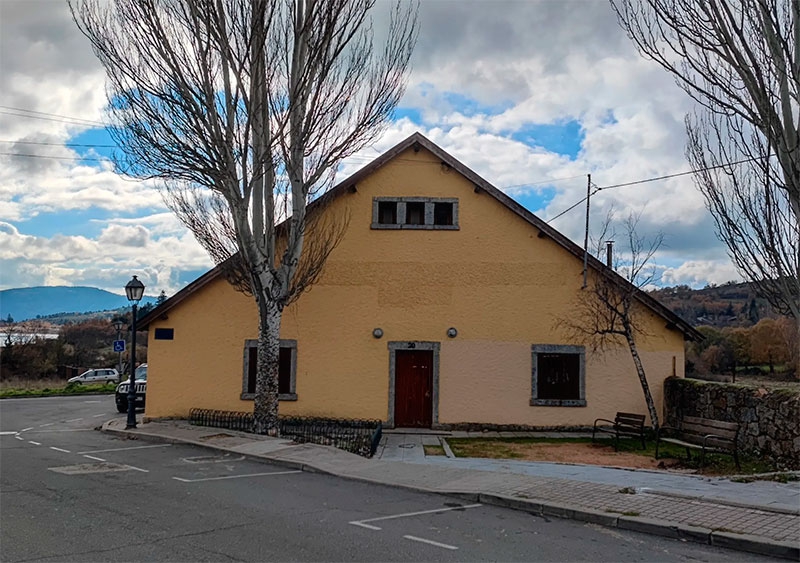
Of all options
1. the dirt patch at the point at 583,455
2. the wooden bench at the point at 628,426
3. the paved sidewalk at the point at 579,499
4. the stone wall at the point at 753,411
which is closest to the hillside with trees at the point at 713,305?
the stone wall at the point at 753,411

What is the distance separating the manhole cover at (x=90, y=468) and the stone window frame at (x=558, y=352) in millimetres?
10532

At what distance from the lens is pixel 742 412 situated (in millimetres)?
14836

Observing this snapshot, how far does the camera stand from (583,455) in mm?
14875

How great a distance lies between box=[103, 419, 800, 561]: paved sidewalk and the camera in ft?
25.6

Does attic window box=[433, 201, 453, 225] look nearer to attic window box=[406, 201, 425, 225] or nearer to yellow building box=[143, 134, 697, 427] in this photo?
yellow building box=[143, 134, 697, 427]

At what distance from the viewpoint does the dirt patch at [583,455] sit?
1365 cm

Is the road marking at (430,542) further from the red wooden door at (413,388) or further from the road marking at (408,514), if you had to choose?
the red wooden door at (413,388)

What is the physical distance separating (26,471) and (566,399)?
12.9 meters

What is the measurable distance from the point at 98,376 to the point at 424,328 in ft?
108

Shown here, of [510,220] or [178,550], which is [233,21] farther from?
[178,550]

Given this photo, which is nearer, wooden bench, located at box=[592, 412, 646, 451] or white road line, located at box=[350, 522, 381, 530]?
white road line, located at box=[350, 522, 381, 530]

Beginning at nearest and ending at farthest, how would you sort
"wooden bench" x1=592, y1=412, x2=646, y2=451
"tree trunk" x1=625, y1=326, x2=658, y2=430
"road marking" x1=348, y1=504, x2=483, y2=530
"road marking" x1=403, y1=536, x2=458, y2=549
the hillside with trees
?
"road marking" x1=403, y1=536, x2=458, y2=549
"road marking" x1=348, y1=504, x2=483, y2=530
"wooden bench" x1=592, y1=412, x2=646, y2=451
"tree trunk" x1=625, y1=326, x2=658, y2=430
the hillside with trees

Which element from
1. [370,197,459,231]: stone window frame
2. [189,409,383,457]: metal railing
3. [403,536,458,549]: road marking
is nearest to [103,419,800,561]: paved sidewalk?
[189,409,383,457]: metal railing

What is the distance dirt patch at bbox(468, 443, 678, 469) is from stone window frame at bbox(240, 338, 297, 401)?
6041 millimetres
